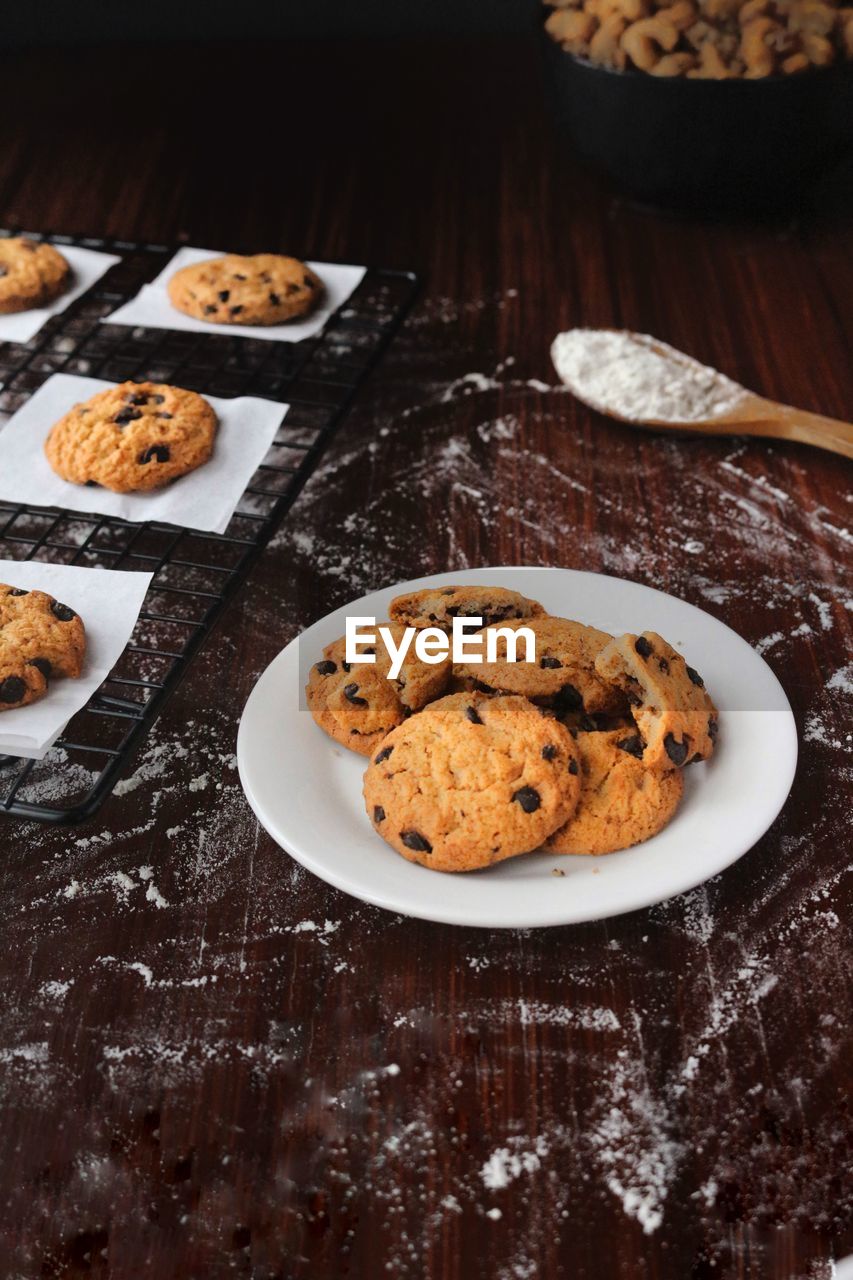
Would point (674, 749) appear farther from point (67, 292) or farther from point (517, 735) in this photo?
point (67, 292)

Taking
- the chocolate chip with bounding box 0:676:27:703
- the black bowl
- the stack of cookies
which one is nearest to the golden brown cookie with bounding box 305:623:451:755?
the stack of cookies

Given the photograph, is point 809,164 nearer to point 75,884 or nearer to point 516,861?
point 516,861

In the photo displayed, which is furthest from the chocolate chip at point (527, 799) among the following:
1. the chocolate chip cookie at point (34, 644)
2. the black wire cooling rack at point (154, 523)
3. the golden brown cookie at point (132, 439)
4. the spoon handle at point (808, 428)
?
the spoon handle at point (808, 428)

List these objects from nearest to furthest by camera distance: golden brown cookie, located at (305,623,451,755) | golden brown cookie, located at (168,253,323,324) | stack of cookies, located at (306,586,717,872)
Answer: stack of cookies, located at (306,586,717,872), golden brown cookie, located at (305,623,451,755), golden brown cookie, located at (168,253,323,324)

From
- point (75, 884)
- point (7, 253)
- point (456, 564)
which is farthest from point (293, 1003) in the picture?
point (7, 253)

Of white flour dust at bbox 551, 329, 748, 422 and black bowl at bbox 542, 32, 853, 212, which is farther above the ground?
black bowl at bbox 542, 32, 853, 212

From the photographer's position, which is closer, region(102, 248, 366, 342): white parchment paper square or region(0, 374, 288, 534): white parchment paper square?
region(0, 374, 288, 534): white parchment paper square

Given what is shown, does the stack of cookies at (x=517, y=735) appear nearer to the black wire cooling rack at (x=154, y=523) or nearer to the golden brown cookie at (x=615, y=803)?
the golden brown cookie at (x=615, y=803)

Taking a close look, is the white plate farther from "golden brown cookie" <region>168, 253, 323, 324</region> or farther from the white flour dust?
"golden brown cookie" <region>168, 253, 323, 324</region>
